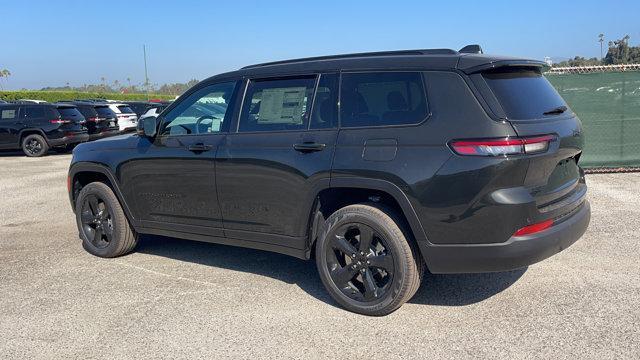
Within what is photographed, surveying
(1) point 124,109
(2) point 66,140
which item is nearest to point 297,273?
(2) point 66,140

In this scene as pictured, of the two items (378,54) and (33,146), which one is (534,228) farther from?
(33,146)

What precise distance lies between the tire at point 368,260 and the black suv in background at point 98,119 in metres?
15.1

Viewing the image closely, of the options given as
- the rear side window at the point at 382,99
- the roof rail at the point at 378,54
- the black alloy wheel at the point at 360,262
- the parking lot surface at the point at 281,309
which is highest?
the roof rail at the point at 378,54

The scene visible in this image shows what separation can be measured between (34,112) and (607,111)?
15.1m

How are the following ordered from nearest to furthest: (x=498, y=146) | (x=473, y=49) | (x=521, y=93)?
(x=498, y=146), (x=521, y=93), (x=473, y=49)

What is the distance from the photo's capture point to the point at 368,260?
12.8 feet

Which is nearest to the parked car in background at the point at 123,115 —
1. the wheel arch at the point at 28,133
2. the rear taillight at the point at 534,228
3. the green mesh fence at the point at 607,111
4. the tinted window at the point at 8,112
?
the wheel arch at the point at 28,133

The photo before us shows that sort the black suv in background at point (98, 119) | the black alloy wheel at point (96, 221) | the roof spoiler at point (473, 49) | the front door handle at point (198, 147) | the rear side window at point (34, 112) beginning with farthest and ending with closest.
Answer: the black suv in background at point (98, 119), the rear side window at point (34, 112), the black alloy wheel at point (96, 221), the front door handle at point (198, 147), the roof spoiler at point (473, 49)

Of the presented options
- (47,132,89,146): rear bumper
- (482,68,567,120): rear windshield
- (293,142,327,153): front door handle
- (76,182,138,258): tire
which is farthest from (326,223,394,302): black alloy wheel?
(47,132,89,146): rear bumper

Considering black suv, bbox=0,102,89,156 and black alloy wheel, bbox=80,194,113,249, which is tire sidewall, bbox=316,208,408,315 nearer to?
black alloy wheel, bbox=80,194,113,249

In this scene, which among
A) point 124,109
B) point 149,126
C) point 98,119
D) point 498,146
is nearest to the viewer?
point 498,146

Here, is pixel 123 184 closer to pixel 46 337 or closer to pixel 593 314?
pixel 46 337

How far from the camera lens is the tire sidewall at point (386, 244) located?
3.74 metres

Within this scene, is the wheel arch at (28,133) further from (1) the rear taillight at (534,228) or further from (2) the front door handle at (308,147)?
(1) the rear taillight at (534,228)
